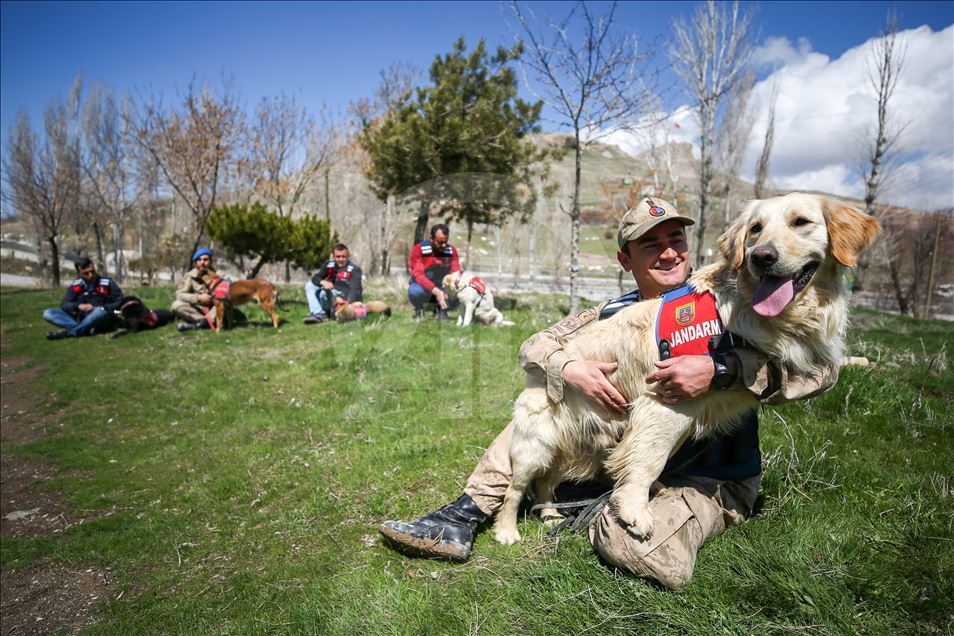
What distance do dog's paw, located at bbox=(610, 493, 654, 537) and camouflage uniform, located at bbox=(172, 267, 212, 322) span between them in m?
11.8

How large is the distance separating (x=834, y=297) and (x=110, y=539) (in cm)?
520

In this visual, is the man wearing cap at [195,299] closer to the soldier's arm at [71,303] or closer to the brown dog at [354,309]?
the soldier's arm at [71,303]

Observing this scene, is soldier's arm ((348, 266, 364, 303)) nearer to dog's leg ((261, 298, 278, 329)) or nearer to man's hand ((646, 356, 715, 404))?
dog's leg ((261, 298, 278, 329))

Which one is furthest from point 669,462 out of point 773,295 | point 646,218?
point 646,218

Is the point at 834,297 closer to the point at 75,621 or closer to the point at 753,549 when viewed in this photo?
the point at 753,549

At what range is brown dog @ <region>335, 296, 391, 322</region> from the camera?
445 inches

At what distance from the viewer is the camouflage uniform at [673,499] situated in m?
2.31

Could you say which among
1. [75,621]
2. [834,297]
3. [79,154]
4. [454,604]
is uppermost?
[79,154]

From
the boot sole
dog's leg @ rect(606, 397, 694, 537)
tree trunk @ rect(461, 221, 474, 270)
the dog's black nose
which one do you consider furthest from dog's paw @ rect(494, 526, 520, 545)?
tree trunk @ rect(461, 221, 474, 270)

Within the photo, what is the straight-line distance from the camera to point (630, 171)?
2531 cm

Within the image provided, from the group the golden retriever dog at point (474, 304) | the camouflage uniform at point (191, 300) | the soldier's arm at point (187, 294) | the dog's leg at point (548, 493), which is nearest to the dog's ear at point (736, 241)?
the dog's leg at point (548, 493)

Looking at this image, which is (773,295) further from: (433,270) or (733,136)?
(733,136)

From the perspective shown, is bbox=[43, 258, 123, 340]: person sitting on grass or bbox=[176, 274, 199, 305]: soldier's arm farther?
bbox=[176, 274, 199, 305]: soldier's arm

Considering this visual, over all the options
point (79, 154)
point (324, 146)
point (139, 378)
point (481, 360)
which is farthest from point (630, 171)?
point (79, 154)
